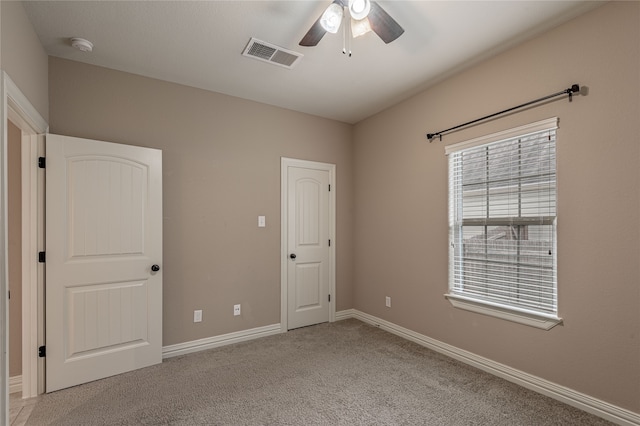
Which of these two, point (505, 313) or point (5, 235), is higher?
point (5, 235)

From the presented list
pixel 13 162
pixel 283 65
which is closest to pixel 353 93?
pixel 283 65

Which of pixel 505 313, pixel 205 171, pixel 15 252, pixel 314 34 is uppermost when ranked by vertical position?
pixel 314 34

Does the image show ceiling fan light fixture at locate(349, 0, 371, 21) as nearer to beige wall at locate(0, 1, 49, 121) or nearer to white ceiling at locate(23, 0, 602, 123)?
white ceiling at locate(23, 0, 602, 123)

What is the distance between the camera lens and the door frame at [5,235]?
168 centimetres

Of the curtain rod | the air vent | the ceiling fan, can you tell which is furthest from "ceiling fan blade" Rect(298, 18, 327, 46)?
the curtain rod

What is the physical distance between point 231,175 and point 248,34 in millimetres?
1530

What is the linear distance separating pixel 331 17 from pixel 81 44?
2018 millimetres

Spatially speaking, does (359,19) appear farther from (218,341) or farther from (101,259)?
(218,341)

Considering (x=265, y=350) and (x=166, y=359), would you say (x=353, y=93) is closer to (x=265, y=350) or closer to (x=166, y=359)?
(x=265, y=350)

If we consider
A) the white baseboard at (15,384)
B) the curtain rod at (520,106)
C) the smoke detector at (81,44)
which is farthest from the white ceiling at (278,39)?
the white baseboard at (15,384)

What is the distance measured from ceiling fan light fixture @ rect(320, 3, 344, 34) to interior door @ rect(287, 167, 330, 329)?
2.13 meters

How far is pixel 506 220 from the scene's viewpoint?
2.68 metres

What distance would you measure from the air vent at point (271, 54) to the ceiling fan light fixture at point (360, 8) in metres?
0.90

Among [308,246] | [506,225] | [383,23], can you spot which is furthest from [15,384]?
[506,225]
